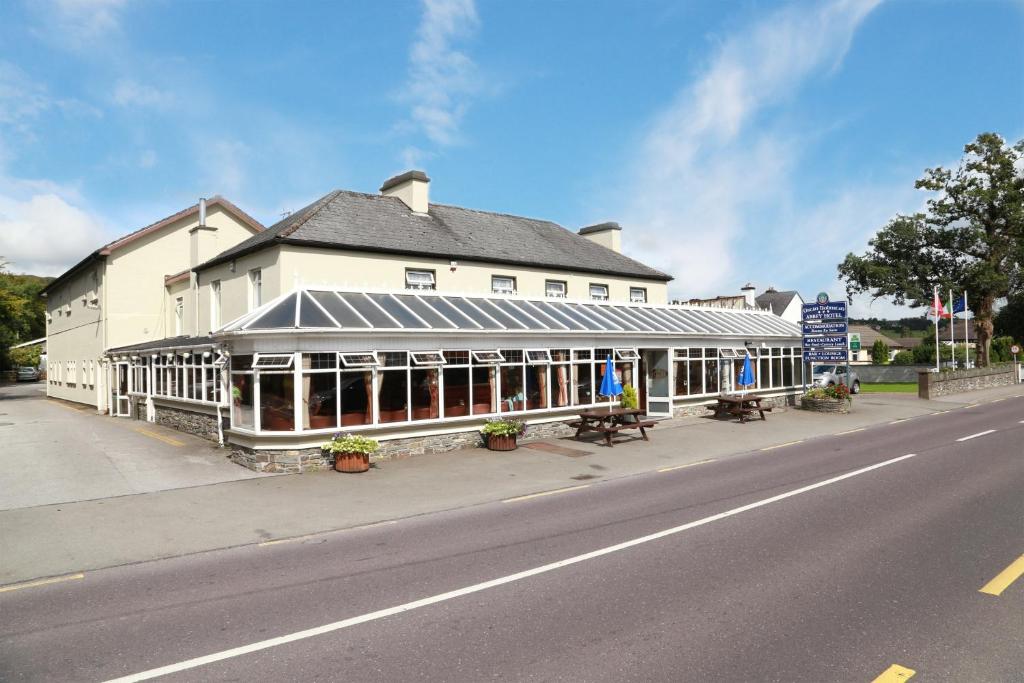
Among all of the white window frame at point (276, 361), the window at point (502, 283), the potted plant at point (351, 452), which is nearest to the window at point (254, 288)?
the white window frame at point (276, 361)

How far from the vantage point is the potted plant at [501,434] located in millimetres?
16062

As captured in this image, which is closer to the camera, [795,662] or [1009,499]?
[795,662]

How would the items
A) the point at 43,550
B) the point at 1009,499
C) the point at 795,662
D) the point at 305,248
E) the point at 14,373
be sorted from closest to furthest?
1. the point at 795,662
2. the point at 43,550
3. the point at 1009,499
4. the point at 305,248
5. the point at 14,373

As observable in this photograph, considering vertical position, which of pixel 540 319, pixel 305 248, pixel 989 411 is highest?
pixel 305 248

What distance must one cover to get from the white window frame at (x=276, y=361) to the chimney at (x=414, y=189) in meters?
11.6

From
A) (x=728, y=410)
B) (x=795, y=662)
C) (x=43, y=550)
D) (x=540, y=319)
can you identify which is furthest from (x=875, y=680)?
(x=728, y=410)

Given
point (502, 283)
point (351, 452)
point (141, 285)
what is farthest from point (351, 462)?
point (141, 285)

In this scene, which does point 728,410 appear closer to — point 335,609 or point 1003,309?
point 335,609

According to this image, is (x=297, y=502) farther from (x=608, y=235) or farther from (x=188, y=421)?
(x=608, y=235)

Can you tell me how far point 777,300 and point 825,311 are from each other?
138ft

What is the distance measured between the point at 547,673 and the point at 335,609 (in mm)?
2333

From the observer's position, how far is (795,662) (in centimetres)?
455

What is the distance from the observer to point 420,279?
21641mm

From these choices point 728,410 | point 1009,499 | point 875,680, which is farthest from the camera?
point 728,410
